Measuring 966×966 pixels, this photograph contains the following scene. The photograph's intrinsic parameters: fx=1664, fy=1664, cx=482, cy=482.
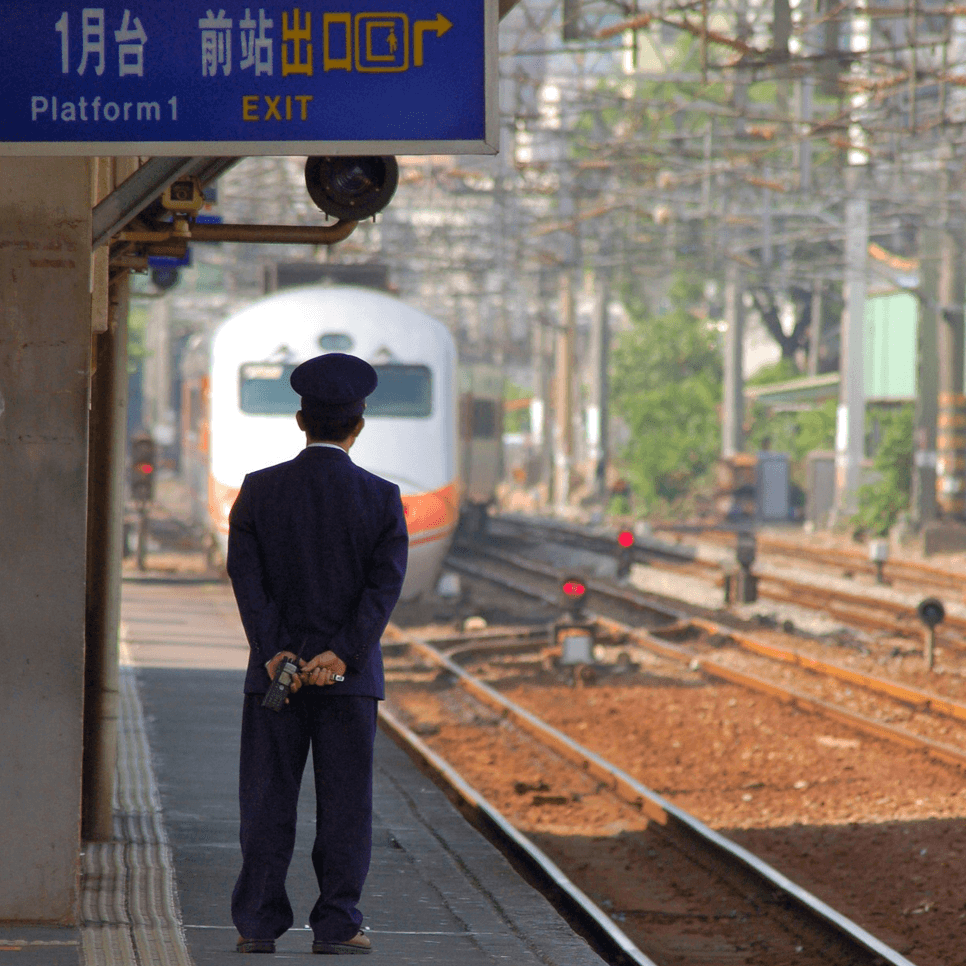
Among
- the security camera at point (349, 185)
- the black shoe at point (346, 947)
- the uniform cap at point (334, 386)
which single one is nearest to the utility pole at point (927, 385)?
the security camera at point (349, 185)

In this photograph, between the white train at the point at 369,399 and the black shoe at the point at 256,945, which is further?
the white train at the point at 369,399

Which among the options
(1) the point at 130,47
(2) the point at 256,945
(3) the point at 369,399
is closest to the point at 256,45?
(1) the point at 130,47

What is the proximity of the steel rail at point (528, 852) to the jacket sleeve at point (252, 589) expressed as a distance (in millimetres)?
2367

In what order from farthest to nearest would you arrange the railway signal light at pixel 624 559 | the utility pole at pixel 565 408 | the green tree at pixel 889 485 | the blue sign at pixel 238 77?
the utility pole at pixel 565 408, the green tree at pixel 889 485, the railway signal light at pixel 624 559, the blue sign at pixel 238 77

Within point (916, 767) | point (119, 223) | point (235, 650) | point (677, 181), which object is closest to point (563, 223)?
point (677, 181)

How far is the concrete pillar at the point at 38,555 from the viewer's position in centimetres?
494

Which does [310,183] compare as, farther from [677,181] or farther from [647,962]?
[677,181]

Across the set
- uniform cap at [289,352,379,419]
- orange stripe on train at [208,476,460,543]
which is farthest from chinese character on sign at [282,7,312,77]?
orange stripe on train at [208,476,460,543]

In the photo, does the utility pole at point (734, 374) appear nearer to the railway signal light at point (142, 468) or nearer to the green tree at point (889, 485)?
the green tree at point (889, 485)

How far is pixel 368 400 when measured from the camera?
1556 centimetres

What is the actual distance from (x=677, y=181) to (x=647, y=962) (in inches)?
924

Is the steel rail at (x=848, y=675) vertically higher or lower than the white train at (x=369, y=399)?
lower

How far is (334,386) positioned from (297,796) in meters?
1.17

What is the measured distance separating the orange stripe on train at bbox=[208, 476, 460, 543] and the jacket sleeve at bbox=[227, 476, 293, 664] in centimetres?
1010
